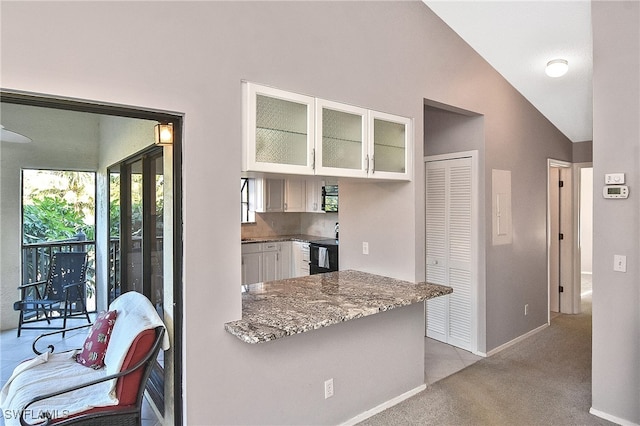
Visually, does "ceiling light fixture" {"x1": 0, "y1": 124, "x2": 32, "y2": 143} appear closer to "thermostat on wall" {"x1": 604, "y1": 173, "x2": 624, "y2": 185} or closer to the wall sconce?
the wall sconce

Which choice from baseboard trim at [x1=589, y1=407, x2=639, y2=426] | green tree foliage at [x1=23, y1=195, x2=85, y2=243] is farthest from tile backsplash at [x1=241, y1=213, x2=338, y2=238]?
green tree foliage at [x1=23, y1=195, x2=85, y2=243]

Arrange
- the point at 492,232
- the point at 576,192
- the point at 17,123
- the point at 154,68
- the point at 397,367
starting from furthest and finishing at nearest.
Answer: the point at 576,192 → the point at 492,232 → the point at 397,367 → the point at 154,68 → the point at 17,123

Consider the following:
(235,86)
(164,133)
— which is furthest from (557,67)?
(164,133)

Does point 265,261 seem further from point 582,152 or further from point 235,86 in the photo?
point 582,152

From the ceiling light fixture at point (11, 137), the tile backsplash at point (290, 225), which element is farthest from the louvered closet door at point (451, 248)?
the ceiling light fixture at point (11, 137)

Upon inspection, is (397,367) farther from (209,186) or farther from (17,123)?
(17,123)

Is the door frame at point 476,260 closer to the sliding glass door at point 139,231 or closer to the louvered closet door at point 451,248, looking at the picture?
the louvered closet door at point 451,248

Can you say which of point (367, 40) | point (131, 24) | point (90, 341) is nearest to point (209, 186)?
point (131, 24)

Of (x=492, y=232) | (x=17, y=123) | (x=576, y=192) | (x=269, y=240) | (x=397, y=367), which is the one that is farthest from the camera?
(x=269, y=240)

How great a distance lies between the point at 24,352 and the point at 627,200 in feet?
12.0

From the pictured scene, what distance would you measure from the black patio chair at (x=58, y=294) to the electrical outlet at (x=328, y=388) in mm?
1442

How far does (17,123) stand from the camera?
168 cm

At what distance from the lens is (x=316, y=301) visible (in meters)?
2.45

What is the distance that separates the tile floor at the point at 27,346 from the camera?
69.8 inches
